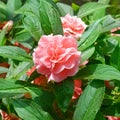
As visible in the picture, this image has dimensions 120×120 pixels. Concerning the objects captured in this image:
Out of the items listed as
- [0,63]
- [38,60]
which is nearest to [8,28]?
[0,63]

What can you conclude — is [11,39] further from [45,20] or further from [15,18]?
[45,20]

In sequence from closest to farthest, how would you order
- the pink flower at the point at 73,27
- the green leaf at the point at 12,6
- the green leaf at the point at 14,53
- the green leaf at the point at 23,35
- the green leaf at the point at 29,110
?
the green leaf at the point at 29,110 → the green leaf at the point at 14,53 → the pink flower at the point at 73,27 → the green leaf at the point at 23,35 → the green leaf at the point at 12,6

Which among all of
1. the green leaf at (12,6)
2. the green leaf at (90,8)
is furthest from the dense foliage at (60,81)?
the green leaf at (12,6)

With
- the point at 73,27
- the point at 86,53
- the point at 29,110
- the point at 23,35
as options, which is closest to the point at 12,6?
the point at 23,35

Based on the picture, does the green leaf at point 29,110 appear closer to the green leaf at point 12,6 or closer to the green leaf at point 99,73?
the green leaf at point 99,73

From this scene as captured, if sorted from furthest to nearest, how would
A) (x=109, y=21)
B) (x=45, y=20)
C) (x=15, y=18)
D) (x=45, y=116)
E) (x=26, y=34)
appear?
(x=15, y=18) < (x=26, y=34) < (x=109, y=21) < (x=45, y=20) < (x=45, y=116)
